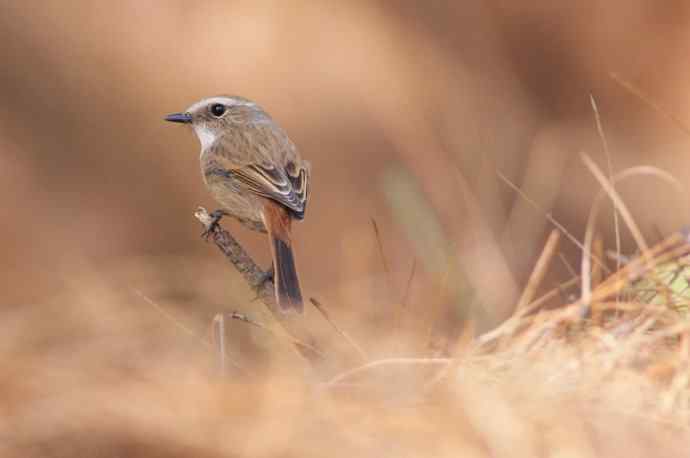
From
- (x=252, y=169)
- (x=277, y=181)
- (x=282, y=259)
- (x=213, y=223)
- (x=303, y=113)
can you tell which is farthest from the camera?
(x=303, y=113)

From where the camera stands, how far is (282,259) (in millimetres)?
2928

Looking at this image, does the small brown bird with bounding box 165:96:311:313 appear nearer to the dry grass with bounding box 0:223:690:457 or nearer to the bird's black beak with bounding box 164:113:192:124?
the bird's black beak with bounding box 164:113:192:124

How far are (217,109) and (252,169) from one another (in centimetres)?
47

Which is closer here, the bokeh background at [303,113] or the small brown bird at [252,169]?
the small brown bird at [252,169]

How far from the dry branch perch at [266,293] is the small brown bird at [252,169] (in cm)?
33

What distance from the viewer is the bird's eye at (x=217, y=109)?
12.4 ft

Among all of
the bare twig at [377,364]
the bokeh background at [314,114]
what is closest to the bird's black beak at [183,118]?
the bare twig at [377,364]

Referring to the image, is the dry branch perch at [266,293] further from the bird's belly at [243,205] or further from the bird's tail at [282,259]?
the bird's belly at [243,205]

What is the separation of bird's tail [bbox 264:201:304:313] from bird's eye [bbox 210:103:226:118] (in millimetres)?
647

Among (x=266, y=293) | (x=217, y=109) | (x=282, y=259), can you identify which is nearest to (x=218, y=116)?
(x=217, y=109)

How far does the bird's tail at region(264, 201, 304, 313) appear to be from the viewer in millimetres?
2438

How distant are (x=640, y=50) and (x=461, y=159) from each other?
71.2 inches

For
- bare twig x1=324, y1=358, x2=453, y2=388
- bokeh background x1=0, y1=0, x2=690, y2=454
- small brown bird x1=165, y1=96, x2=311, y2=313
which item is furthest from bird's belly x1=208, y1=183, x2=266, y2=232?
bokeh background x1=0, y1=0, x2=690, y2=454

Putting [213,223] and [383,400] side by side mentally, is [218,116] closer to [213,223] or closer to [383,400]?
[213,223]
